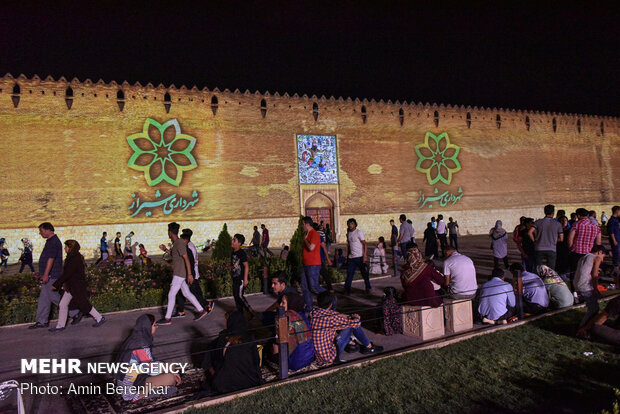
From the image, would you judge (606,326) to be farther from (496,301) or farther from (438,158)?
(438,158)

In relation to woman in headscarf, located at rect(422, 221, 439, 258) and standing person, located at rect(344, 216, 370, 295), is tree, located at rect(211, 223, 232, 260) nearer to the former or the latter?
standing person, located at rect(344, 216, 370, 295)

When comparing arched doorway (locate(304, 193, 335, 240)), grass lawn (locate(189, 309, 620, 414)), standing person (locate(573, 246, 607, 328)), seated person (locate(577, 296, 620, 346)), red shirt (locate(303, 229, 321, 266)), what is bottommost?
grass lawn (locate(189, 309, 620, 414))

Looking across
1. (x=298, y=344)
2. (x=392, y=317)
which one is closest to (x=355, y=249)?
(x=392, y=317)

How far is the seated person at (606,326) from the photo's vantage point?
436 cm

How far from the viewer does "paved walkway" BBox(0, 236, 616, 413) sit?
422 cm

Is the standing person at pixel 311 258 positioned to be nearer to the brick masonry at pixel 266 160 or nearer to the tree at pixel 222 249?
the tree at pixel 222 249

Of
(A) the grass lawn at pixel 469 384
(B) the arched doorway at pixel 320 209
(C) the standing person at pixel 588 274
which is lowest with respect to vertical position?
(A) the grass lawn at pixel 469 384

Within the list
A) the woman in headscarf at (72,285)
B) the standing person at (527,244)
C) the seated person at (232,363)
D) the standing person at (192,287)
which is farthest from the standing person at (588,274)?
the woman in headscarf at (72,285)

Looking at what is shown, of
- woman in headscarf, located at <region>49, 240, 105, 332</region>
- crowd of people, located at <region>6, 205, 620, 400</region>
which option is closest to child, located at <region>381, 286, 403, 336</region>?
crowd of people, located at <region>6, 205, 620, 400</region>

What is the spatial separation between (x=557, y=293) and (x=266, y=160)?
1509 centimetres

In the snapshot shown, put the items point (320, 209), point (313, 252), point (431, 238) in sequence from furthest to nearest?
point (320, 209) < point (431, 238) < point (313, 252)

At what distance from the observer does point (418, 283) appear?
199 inches

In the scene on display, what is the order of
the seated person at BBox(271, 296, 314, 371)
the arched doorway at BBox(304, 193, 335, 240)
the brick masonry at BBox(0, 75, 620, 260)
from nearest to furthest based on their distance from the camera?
1. the seated person at BBox(271, 296, 314, 371)
2. the brick masonry at BBox(0, 75, 620, 260)
3. the arched doorway at BBox(304, 193, 335, 240)

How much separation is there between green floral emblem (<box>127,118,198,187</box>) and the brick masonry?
0.30 metres
